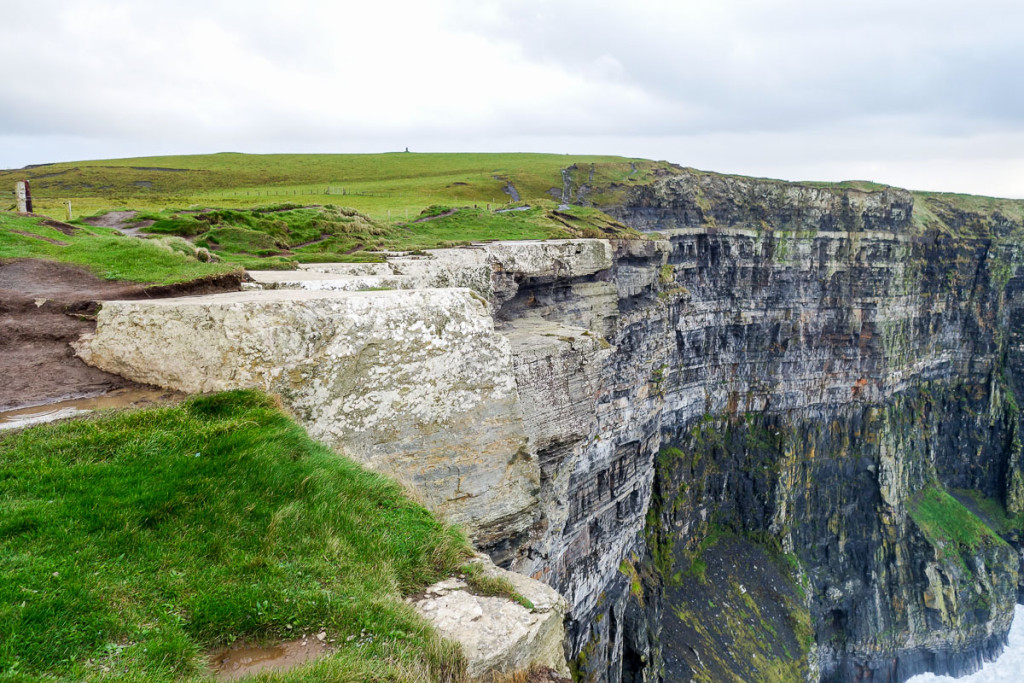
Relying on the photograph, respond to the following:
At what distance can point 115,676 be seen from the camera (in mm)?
4676

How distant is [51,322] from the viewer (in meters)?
10.1

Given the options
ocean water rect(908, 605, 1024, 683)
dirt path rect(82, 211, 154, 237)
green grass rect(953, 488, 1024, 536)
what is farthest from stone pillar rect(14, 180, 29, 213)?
green grass rect(953, 488, 1024, 536)

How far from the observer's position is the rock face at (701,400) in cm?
903

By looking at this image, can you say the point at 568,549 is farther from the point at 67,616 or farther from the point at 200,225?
the point at 67,616

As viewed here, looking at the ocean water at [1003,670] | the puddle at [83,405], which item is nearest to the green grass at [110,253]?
the puddle at [83,405]

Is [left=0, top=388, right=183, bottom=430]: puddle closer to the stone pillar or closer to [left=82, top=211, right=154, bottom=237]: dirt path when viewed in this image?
[left=82, top=211, right=154, bottom=237]: dirt path

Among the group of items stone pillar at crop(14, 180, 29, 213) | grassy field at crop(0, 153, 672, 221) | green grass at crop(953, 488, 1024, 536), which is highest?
grassy field at crop(0, 153, 672, 221)

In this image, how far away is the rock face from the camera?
29.6 ft

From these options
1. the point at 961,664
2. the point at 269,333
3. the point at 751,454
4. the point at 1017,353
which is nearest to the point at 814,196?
the point at 751,454

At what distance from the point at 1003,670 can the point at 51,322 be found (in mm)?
66668

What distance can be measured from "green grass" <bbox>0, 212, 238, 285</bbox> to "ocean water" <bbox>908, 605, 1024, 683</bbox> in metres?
58.0

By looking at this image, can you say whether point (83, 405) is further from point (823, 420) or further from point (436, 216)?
point (823, 420)

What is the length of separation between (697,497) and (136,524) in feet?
141

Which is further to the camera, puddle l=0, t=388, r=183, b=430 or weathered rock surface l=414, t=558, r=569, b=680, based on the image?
puddle l=0, t=388, r=183, b=430
